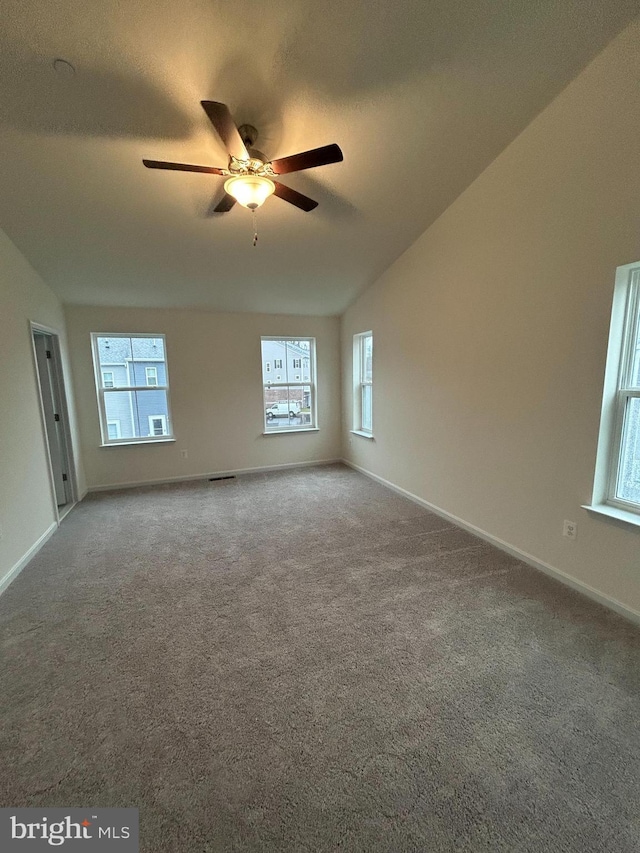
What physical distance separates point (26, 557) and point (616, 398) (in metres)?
4.34

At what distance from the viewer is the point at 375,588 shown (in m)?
2.40

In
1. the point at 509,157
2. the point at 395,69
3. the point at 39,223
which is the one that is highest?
the point at 395,69

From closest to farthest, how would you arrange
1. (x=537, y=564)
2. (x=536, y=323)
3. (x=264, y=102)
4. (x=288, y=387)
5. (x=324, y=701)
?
(x=324, y=701), (x=264, y=102), (x=536, y=323), (x=537, y=564), (x=288, y=387)

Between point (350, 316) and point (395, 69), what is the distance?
10.4 feet

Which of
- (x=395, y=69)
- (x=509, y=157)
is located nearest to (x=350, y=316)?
(x=509, y=157)

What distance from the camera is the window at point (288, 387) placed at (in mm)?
5207

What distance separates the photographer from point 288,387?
5359 mm

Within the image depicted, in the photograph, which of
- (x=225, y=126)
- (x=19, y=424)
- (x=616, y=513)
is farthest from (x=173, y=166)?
(x=616, y=513)

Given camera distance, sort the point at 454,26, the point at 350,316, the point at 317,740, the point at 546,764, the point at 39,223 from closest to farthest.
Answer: the point at 546,764, the point at 317,740, the point at 454,26, the point at 39,223, the point at 350,316

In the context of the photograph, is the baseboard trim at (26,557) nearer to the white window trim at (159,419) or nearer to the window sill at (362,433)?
the white window trim at (159,419)

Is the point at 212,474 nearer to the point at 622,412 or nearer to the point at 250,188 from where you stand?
the point at 250,188

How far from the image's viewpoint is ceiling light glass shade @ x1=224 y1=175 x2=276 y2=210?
78.5 inches

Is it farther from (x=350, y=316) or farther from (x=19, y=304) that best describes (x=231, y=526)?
(x=350, y=316)

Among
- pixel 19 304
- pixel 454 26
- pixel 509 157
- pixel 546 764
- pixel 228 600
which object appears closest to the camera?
pixel 546 764
